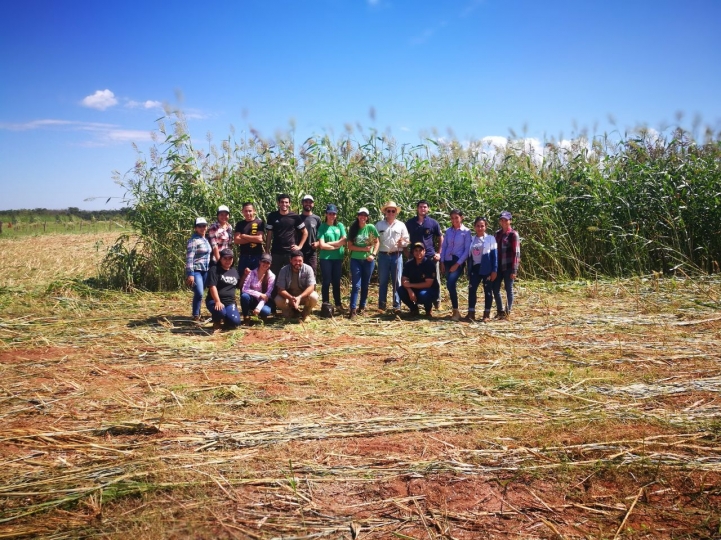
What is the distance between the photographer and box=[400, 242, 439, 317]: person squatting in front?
26.5ft

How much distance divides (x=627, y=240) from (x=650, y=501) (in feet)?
26.4

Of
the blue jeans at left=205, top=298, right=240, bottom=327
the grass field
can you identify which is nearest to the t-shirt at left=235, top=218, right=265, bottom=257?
the blue jeans at left=205, top=298, right=240, bottom=327

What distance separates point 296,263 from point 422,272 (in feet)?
6.18

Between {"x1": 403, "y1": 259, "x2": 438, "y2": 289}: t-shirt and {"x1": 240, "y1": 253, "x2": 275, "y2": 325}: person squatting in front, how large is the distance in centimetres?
205

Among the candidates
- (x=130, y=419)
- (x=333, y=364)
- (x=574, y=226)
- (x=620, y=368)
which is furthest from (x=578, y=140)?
(x=130, y=419)

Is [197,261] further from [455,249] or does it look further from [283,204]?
[455,249]

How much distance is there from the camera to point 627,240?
10227 mm

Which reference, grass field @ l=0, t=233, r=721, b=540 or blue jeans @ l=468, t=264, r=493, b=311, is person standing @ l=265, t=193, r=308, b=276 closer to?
grass field @ l=0, t=233, r=721, b=540

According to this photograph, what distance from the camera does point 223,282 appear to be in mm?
7672

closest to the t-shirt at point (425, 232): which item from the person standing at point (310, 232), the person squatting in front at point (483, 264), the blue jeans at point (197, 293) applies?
the person squatting in front at point (483, 264)

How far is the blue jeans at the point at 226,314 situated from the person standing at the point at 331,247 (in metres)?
1.38

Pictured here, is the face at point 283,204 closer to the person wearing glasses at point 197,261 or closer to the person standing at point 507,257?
the person wearing glasses at point 197,261

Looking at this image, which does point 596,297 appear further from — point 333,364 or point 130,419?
point 130,419

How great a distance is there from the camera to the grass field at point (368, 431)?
3037 millimetres
